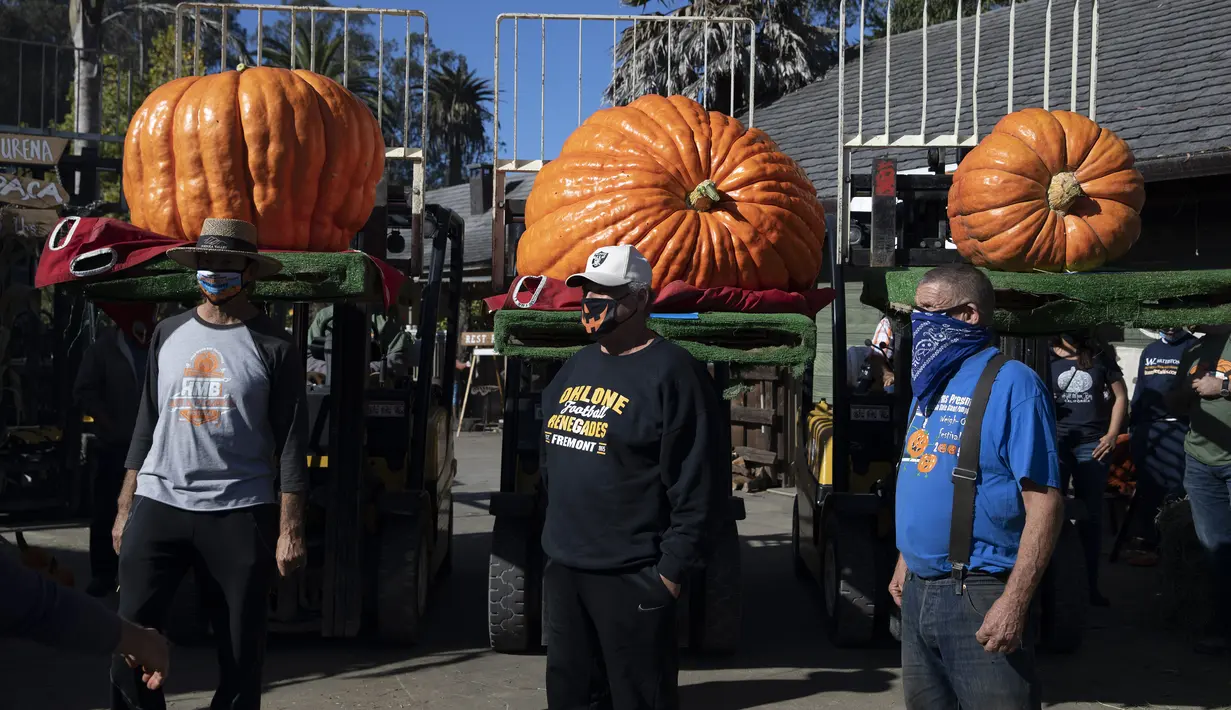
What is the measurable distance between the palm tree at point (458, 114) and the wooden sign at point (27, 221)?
47.7 metres

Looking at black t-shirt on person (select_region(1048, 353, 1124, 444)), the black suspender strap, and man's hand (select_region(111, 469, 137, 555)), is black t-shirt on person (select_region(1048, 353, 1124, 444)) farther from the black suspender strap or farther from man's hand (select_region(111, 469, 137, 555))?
man's hand (select_region(111, 469, 137, 555))

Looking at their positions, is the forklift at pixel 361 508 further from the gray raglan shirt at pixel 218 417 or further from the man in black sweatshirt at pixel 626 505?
the man in black sweatshirt at pixel 626 505

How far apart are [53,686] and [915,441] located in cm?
428

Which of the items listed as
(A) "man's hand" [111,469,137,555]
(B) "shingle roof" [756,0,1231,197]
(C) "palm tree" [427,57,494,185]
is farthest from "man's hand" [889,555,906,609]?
(C) "palm tree" [427,57,494,185]

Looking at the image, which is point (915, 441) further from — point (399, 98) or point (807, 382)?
point (399, 98)

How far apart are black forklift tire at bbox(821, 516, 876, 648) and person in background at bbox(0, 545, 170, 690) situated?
4402mm

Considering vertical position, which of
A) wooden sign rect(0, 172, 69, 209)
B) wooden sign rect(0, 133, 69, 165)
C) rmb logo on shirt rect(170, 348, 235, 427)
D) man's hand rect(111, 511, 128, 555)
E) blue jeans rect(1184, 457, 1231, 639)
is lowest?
blue jeans rect(1184, 457, 1231, 639)

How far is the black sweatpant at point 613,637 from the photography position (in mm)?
3582

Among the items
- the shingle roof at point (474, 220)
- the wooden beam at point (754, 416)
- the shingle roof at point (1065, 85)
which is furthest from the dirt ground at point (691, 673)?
the shingle roof at point (474, 220)

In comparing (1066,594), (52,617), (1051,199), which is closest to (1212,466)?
→ (1066,594)

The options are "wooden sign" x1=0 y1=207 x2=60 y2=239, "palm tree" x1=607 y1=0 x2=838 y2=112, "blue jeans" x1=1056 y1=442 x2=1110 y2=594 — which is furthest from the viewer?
"palm tree" x1=607 y1=0 x2=838 y2=112

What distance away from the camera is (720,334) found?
5.05 meters

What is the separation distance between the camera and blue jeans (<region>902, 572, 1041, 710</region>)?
3.24m

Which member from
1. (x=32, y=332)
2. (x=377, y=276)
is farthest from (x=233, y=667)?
(x=32, y=332)
